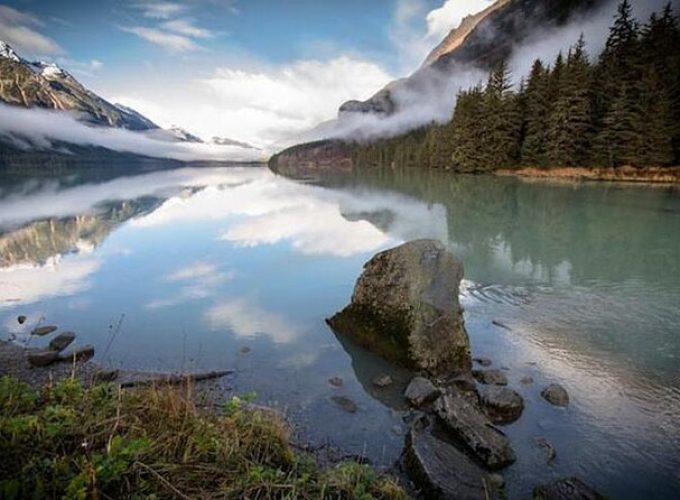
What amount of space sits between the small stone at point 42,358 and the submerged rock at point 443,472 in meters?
8.12

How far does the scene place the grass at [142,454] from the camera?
10.5 ft

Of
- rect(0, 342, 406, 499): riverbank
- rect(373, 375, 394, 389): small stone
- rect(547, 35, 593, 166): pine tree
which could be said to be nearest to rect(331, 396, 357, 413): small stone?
rect(373, 375, 394, 389): small stone

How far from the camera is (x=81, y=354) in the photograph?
959 cm

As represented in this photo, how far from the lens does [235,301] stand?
1327 centimetres

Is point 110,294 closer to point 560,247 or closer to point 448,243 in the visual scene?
point 448,243

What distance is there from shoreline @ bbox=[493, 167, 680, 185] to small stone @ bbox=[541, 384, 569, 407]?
50.0 meters

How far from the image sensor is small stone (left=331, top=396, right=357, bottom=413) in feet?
24.1

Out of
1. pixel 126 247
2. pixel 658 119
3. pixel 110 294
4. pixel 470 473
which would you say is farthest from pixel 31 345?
pixel 658 119

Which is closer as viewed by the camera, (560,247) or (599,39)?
(560,247)

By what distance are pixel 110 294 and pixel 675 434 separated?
15.5 metres

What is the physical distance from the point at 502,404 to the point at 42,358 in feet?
31.8

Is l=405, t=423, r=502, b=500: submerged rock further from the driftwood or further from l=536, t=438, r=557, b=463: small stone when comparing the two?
the driftwood

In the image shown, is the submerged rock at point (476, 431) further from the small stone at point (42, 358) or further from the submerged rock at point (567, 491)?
the small stone at point (42, 358)

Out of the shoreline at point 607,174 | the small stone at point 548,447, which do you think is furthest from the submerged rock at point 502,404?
the shoreline at point 607,174
